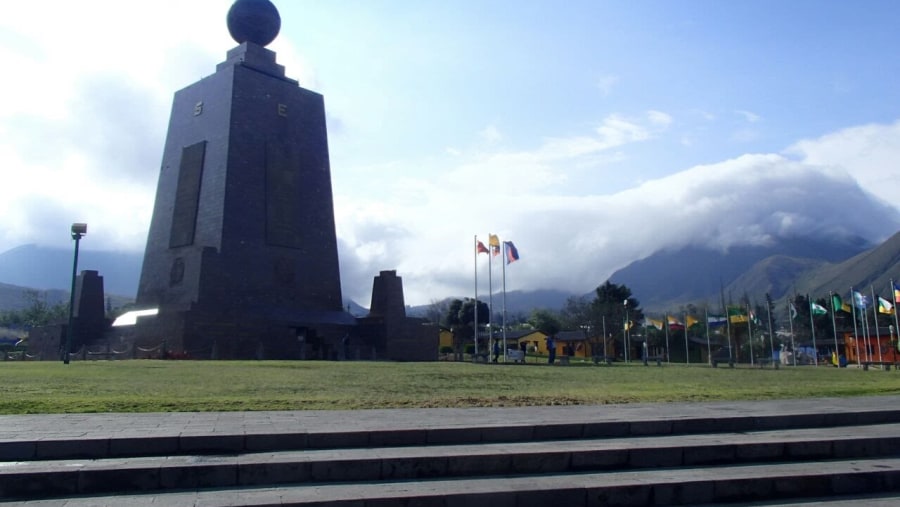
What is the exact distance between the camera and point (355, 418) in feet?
25.2

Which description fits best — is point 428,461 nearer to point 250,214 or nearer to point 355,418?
point 355,418

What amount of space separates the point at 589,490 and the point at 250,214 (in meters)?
30.0

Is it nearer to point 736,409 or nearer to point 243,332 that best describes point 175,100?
point 243,332

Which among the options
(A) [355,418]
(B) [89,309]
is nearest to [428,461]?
(A) [355,418]

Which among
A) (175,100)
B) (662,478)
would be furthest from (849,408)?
(175,100)

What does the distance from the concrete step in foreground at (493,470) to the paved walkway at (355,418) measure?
20 centimetres

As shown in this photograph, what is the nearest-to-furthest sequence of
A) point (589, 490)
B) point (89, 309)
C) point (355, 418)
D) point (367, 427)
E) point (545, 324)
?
point (589, 490)
point (367, 427)
point (355, 418)
point (89, 309)
point (545, 324)

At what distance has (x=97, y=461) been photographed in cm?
570

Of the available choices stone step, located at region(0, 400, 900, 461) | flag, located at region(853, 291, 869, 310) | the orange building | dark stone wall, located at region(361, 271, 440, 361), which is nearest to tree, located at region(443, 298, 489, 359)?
dark stone wall, located at region(361, 271, 440, 361)

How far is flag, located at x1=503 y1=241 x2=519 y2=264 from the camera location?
39438 millimetres

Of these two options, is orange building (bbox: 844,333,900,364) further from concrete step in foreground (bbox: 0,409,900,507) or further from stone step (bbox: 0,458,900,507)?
stone step (bbox: 0,458,900,507)

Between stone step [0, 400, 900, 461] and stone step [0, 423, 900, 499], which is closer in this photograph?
stone step [0, 423, 900, 499]

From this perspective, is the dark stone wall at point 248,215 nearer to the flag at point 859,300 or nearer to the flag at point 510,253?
the flag at point 510,253

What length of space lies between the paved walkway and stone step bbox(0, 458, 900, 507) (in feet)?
3.60
